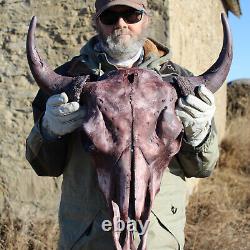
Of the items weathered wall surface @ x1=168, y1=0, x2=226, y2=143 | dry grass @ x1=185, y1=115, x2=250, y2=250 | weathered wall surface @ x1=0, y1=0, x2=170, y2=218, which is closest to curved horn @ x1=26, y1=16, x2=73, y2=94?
weathered wall surface @ x1=168, y1=0, x2=226, y2=143

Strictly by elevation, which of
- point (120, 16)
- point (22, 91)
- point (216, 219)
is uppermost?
point (120, 16)

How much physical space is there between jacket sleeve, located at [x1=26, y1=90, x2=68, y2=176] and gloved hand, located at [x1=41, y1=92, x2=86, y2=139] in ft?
0.55

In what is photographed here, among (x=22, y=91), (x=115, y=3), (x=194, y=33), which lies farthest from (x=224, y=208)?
(x=115, y=3)

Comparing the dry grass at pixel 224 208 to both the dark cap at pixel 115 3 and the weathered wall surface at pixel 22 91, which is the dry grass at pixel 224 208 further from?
the dark cap at pixel 115 3

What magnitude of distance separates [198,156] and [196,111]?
1.34ft

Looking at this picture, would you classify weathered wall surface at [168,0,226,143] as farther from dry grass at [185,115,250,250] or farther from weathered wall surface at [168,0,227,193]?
dry grass at [185,115,250,250]

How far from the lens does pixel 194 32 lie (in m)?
7.52

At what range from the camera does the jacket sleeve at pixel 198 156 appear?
7.67 ft

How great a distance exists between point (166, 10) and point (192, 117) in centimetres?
361

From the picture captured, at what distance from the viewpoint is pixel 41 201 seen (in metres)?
6.04

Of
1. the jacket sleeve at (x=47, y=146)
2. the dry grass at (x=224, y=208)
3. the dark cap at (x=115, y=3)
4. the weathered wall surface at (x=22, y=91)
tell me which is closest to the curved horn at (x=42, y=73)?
the jacket sleeve at (x=47, y=146)

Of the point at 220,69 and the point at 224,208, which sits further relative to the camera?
the point at 224,208

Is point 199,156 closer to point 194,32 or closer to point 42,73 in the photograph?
point 42,73

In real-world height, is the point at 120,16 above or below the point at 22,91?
above
